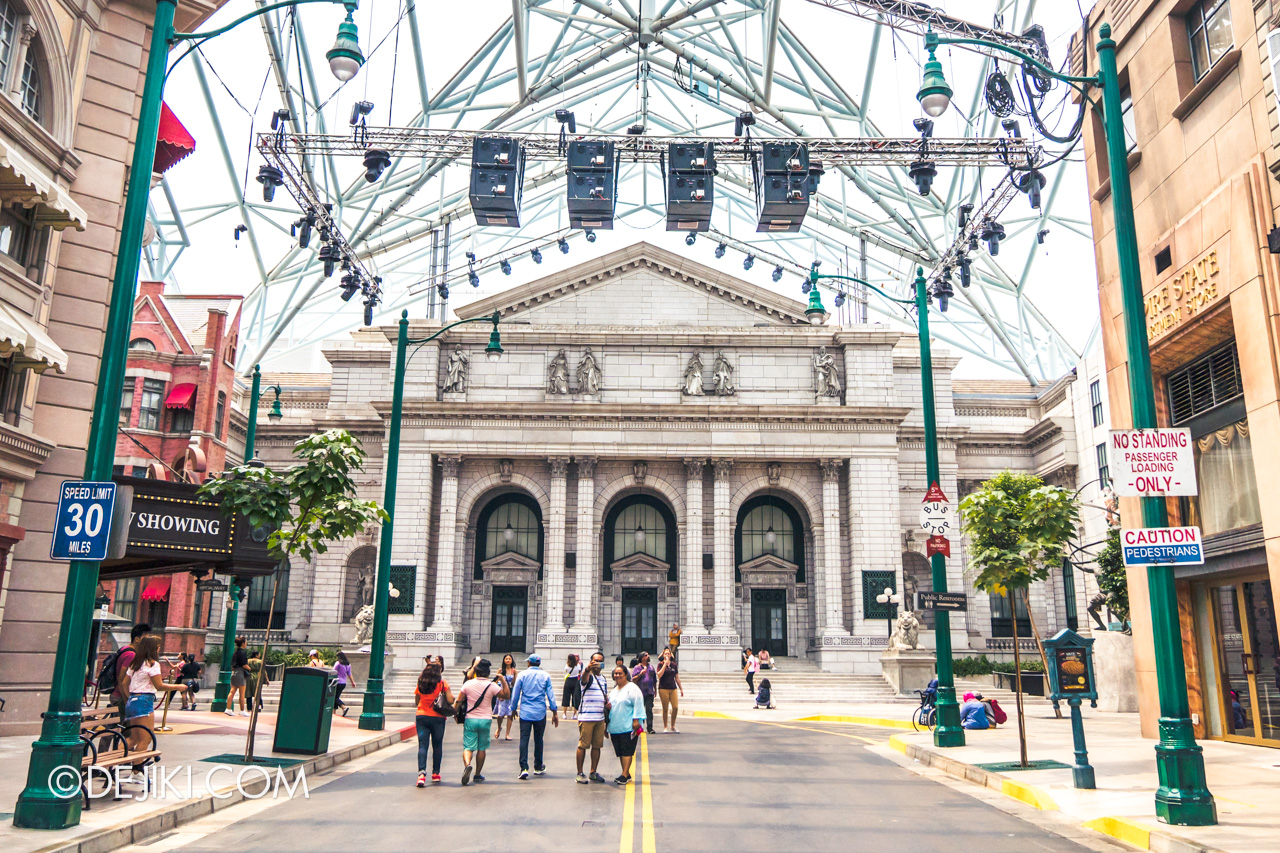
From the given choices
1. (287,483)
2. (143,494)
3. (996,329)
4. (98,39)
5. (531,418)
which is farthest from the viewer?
(996,329)

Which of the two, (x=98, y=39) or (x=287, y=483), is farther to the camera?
(x=98, y=39)

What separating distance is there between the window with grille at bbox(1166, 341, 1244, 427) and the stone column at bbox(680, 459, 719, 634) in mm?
28639

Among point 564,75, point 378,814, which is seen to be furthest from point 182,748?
point 564,75

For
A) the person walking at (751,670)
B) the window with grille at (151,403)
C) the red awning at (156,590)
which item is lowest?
the person walking at (751,670)

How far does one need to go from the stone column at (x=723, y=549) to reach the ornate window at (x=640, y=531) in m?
3.43

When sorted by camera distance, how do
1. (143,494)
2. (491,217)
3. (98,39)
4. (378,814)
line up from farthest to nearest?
(491,217)
(98,39)
(143,494)
(378,814)

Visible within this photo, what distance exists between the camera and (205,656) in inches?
1763

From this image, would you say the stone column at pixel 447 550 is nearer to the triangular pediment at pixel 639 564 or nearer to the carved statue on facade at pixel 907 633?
the triangular pediment at pixel 639 564

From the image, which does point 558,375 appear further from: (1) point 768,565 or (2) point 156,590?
(2) point 156,590

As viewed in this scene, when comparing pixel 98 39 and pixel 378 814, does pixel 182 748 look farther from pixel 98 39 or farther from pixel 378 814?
pixel 98 39

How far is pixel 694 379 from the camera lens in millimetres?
49438

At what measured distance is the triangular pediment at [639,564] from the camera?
49844 millimetres

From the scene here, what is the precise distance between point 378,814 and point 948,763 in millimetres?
10044

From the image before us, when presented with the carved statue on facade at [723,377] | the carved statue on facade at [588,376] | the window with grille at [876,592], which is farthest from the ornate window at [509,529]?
the window with grille at [876,592]
